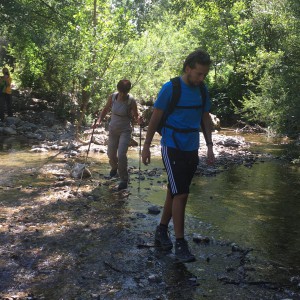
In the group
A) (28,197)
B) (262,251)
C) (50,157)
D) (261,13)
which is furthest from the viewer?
(261,13)

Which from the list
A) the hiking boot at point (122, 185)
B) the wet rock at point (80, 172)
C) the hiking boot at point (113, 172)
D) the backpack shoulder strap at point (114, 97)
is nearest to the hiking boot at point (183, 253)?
the hiking boot at point (122, 185)

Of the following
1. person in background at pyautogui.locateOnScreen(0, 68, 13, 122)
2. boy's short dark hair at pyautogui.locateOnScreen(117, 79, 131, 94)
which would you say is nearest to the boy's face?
boy's short dark hair at pyautogui.locateOnScreen(117, 79, 131, 94)

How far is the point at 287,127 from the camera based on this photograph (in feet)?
39.8

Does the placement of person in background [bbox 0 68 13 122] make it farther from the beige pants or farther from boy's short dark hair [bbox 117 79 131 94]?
boy's short dark hair [bbox 117 79 131 94]

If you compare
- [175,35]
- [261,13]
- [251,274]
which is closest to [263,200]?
[251,274]

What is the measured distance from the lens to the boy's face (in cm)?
450

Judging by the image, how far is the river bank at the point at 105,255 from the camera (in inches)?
150

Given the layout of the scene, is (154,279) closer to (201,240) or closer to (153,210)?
(201,240)

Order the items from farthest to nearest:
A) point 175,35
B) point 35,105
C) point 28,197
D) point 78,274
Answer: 1. point 175,35
2. point 35,105
3. point 28,197
4. point 78,274

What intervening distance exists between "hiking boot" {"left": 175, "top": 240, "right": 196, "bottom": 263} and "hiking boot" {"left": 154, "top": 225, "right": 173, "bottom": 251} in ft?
0.91

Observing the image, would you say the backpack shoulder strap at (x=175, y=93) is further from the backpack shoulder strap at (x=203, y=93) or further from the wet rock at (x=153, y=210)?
the wet rock at (x=153, y=210)

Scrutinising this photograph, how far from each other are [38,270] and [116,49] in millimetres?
10826

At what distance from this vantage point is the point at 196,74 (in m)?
4.51

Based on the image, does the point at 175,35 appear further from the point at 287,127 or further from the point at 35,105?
the point at 287,127
